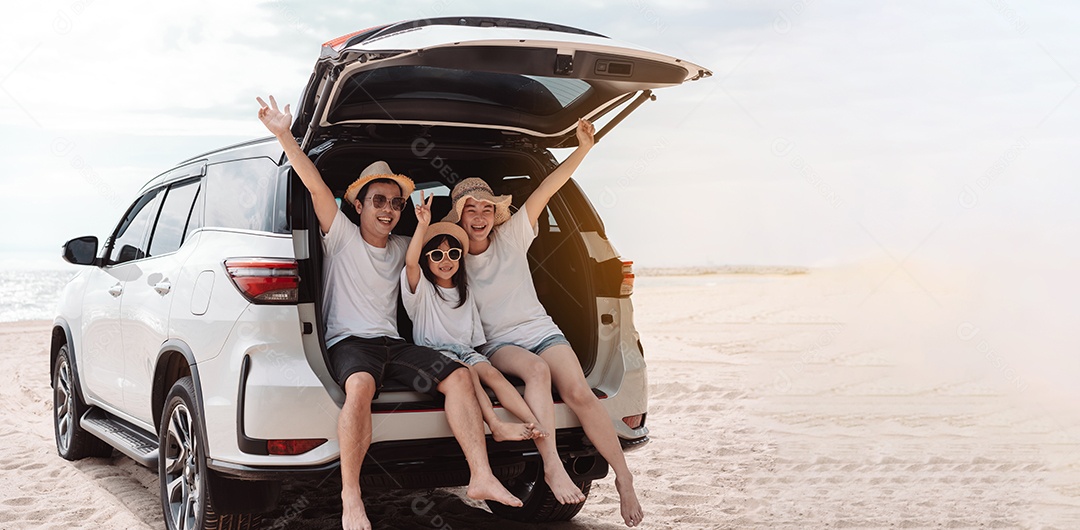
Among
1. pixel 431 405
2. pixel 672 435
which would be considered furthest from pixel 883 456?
pixel 431 405

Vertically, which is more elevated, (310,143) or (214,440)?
(310,143)

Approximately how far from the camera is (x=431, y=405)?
3.73 meters

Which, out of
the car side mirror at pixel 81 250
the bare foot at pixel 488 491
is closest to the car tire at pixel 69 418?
the car side mirror at pixel 81 250

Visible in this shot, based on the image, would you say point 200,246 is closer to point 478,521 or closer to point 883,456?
point 478,521

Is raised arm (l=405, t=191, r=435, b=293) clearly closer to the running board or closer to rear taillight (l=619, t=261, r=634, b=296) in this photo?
rear taillight (l=619, t=261, r=634, b=296)

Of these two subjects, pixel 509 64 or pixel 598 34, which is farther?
pixel 598 34

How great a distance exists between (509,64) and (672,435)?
413 centimetres

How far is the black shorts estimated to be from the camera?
12.1 feet

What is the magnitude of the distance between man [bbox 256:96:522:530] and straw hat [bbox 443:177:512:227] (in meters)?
0.24

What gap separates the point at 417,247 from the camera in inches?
166

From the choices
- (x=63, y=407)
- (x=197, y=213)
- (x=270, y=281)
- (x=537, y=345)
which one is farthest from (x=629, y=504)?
(x=63, y=407)

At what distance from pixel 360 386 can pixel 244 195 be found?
107 centimetres

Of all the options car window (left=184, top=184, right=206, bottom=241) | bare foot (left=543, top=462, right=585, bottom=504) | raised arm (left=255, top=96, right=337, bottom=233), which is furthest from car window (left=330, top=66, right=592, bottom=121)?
bare foot (left=543, top=462, right=585, bottom=504)

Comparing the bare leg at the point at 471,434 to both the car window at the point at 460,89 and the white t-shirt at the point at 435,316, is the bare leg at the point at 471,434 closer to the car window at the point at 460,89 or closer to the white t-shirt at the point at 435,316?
the white t-shirt at the point at 435,316
